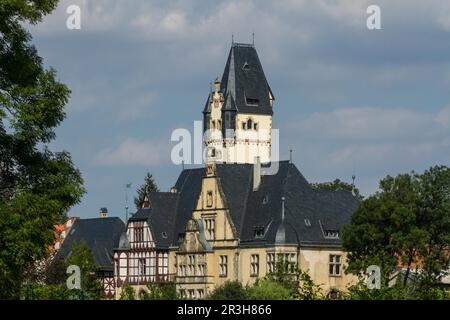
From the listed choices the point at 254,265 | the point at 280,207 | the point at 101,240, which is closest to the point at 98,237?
the point at 101,240

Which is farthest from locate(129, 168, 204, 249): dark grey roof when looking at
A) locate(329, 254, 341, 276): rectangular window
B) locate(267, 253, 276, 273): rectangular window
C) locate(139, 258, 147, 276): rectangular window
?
locate(329, 254, 341, 276): rectangular window

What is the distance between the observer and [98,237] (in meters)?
130

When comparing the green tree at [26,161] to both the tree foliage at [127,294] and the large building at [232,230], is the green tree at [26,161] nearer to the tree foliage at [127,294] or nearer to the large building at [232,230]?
the tree foliage at [127,294]

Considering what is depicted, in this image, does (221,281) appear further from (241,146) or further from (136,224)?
(241,146)

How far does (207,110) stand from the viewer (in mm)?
138375

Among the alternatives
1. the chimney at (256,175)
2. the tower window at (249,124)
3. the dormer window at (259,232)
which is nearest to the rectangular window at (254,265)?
the dormer window at (259,232)

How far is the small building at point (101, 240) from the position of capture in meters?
120

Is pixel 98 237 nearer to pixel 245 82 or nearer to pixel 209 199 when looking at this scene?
pixel 245 82

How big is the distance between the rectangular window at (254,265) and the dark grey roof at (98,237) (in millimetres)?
15248

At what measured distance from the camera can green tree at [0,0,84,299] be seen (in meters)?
42.5
